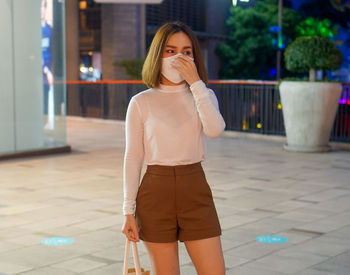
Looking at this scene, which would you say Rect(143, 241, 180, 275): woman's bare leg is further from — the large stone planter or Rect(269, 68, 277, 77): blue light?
Rect(269, 68, 277, 77): blue light

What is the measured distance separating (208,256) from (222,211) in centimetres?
407

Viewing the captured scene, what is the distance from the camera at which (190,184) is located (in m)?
3.12

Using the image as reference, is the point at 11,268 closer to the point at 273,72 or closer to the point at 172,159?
the point at 172,159

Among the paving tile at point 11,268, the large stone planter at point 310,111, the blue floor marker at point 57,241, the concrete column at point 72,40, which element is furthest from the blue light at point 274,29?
the paving tile at point 11,268

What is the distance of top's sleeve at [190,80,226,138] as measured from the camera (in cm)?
309

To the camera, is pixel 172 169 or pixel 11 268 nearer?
pixel 172 169

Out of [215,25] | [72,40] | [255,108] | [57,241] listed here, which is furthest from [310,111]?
[215,25]

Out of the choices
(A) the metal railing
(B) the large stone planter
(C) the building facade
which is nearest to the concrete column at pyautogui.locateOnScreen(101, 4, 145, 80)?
(C) the building facade

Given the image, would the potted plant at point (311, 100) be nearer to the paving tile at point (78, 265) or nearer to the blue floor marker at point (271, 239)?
the blue floor marker at point (271, 239)

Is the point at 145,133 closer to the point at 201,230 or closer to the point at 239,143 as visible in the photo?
the point at 201,230

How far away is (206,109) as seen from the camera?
10.1 ft

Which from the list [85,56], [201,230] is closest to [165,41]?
[201,230]

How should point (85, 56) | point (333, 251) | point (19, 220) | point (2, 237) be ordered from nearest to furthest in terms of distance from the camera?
1. point (333, 251)
2. point (2, 237)
3. point (19, 220)
4. point (85, 56)

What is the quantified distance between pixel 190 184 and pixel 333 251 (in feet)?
9.12
